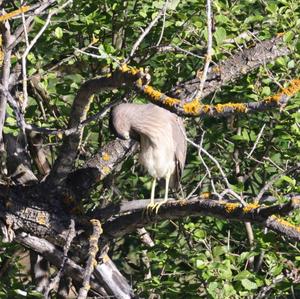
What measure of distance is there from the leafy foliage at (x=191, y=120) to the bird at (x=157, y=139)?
0.13 metres

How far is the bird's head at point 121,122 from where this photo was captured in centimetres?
471

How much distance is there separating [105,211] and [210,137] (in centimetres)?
135

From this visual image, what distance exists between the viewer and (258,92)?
4809 millimetres

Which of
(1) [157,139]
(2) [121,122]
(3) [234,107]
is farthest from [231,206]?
(1) [157,139]

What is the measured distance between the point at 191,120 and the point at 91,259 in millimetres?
1991

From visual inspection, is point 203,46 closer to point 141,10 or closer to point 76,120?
point 141,10

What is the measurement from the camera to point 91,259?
3.49 m

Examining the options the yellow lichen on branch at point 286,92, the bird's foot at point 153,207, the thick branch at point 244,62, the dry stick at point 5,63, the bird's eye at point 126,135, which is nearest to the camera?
the yellow lichen on branch at point 286,92

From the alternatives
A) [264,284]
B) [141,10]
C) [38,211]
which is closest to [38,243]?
[38,211]

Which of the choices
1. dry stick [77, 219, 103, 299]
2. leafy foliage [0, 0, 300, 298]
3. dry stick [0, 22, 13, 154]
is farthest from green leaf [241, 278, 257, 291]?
dry stick [0, 22, 13, 154]

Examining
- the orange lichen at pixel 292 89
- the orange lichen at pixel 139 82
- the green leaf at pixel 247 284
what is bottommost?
the green leaf at pixel 247 284

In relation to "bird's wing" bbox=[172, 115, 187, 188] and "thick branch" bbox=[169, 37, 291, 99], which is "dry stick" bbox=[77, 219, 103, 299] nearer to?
"thick branch" bbox=[169, 37, 291, 99]

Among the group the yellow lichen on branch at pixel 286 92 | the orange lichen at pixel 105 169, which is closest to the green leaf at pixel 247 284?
the orange lichen at pixel 105 169

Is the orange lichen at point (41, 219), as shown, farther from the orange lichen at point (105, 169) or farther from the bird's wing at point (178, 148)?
the bird's wing at point (178, 148)
